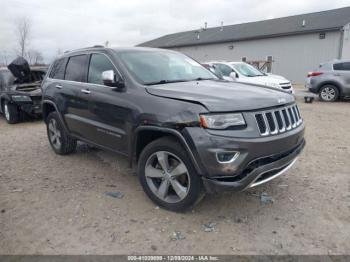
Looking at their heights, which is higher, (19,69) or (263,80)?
(19,69)

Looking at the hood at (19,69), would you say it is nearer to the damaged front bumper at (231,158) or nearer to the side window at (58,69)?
the side window at (58,69)

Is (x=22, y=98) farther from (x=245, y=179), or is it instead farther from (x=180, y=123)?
(x=245, y=179)

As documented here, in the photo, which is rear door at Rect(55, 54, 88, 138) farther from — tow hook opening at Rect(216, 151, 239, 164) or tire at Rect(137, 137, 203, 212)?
tow hook opening at Rect(216, 151, 239, 164)

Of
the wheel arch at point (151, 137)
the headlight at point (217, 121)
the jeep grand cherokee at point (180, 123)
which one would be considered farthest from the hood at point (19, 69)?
the headlight at point (217, 121)

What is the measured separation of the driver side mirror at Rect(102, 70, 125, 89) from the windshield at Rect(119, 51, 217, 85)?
185 millimetres

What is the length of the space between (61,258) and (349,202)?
317 centimetres

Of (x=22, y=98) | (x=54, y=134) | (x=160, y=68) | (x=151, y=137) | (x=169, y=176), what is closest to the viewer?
(x=169, y=176)

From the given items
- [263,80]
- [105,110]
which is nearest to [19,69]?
[105,110]

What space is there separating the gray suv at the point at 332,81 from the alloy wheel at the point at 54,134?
10.8 metres

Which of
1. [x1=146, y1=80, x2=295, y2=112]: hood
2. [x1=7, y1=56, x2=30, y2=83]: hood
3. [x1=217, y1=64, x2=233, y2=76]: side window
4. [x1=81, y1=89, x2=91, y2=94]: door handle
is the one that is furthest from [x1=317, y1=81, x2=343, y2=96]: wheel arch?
[x1=81, y1=89, x2=91, y2=94]: door handle

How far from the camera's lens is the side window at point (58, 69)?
5480 millimetres

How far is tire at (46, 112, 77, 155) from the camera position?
18.1 feet

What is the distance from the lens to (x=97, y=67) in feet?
14.9

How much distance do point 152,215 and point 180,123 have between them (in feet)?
3.64
